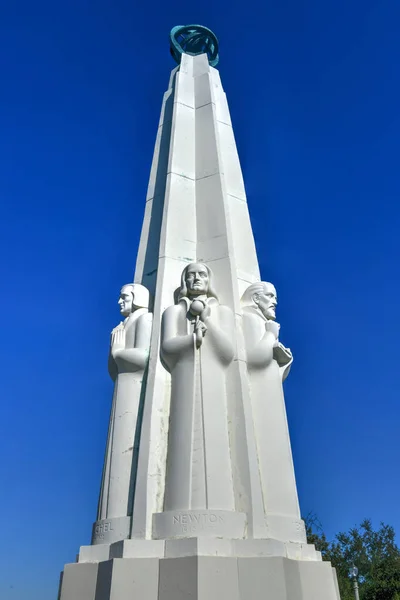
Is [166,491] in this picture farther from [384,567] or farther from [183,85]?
[384,567]

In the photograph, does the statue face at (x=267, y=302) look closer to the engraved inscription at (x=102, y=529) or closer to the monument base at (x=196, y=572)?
the monument base at (x=196, y=572)

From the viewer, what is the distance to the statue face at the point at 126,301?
25.5ft

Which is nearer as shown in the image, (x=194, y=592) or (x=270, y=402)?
(x=194, y=592)

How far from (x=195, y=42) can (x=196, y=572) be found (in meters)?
11.1

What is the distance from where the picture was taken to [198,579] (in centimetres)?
489

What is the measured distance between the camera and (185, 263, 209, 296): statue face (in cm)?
717

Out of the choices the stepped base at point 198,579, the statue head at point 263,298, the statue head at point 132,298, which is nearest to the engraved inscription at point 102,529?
the stepped base at point 198,579

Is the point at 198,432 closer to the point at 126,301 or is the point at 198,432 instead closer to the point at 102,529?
the point at 102,529

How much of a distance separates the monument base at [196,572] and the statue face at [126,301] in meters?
3.28

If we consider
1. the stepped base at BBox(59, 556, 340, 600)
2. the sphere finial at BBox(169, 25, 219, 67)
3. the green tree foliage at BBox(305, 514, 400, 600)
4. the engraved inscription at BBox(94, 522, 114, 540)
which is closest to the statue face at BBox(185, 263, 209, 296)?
the engraved inscription at BBox(94, 522, 114, 540)

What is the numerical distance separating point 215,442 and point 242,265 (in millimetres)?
3162

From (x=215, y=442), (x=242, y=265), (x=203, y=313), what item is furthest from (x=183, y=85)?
(x=215, y=442)

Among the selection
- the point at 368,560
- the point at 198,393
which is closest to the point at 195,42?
the point at 198,393

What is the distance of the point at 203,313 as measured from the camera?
6.87 metres
